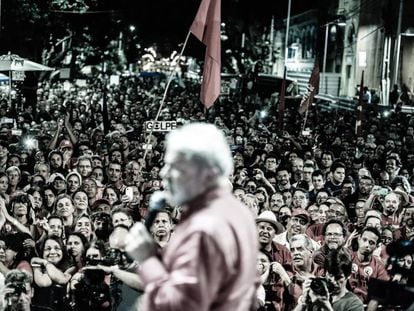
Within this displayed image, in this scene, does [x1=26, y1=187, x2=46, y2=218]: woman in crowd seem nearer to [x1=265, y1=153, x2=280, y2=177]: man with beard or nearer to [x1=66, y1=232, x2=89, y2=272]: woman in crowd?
[x1=66, y1=232, x2=89, y2=272]: woman in crowd

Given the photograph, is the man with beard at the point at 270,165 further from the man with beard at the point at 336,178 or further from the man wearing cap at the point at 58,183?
the man wearing cap at the point at 58,183

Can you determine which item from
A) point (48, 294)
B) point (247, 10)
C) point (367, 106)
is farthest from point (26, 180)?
point (247, 10)

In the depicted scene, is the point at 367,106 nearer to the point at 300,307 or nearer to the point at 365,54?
the point at 365,54

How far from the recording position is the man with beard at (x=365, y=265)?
7.03 metres

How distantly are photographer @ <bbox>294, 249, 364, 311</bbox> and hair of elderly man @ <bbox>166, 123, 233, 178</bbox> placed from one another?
283 centimetres

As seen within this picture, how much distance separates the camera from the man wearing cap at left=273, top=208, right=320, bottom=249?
8.48 meters

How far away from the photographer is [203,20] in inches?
451

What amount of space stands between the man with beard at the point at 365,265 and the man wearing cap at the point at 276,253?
22.9 inches

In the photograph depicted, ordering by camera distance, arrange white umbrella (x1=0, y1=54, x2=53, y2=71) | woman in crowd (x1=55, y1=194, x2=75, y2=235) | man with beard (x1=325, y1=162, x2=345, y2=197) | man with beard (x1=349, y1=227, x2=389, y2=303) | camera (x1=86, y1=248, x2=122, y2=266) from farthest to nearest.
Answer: white umbrella (x1=0, y1=54, x2=53, y2=71) < man with beard (x1=325, y1=162, x2=345, y2=197) < woman in crowd (x1=55, y1=194, x2=75, y2=235) < man with beard (x1=349, y1=227, x2=389, y2=303) < camera (x1=86, y1=248, x2=122, y2=266)

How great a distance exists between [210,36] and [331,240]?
474 centimetres

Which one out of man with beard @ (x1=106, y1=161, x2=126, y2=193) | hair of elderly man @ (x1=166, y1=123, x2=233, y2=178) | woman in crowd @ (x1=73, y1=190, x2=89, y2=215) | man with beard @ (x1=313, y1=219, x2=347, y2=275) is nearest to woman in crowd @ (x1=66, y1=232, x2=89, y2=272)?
man with beard @ (x1=313, y1=219, x2=347, y2=275)

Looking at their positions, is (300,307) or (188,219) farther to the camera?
(300,307)

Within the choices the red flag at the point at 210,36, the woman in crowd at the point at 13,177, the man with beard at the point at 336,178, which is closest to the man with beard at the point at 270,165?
the man with beard at the point at 336,178

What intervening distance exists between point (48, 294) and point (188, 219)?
3.75 meters
